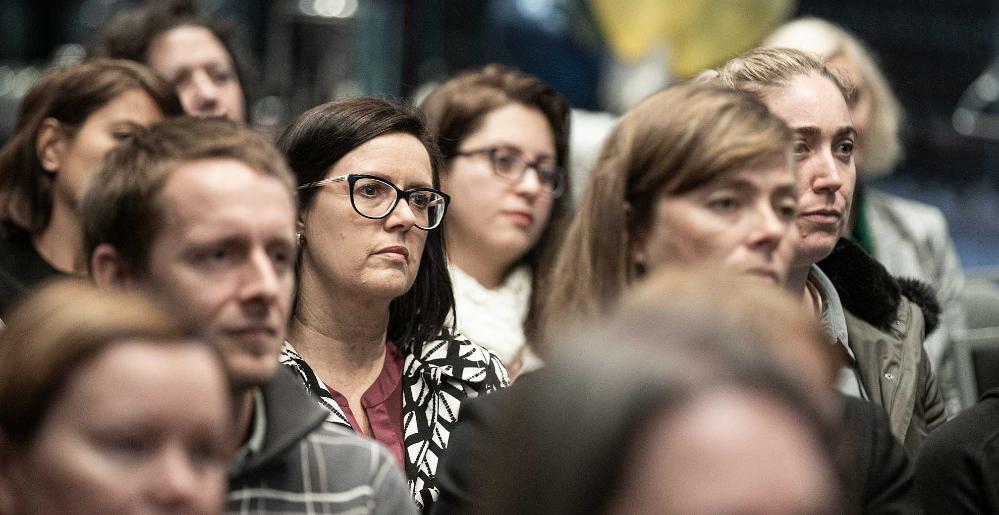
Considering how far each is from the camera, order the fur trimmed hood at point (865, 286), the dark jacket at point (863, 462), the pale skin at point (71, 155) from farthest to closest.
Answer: the pale skin at point (71, 155) < the fur trimmed hood at point (865, 286) < the dark jacket at point (863, 462)

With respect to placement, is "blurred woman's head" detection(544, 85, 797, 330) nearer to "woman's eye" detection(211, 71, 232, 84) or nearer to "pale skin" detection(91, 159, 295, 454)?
"pale skin" detection(91, 159, 295, 454)

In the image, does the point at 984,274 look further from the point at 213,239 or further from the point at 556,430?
the point at 556,430

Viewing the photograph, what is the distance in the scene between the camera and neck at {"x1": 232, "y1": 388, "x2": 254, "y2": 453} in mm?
2059

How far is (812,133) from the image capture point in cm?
291

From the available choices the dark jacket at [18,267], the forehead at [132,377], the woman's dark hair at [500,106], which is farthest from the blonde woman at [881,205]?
the forehead at [132,377]

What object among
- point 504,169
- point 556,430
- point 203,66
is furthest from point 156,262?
point 203,66

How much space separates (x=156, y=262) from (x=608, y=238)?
29.8 inches

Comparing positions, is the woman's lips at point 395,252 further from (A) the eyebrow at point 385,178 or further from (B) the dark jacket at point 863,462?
(B) the dark jacket at point 863,462

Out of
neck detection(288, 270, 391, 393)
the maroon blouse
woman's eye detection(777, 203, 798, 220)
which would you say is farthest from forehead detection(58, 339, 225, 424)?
neck detection(288, 270, 391, 393)

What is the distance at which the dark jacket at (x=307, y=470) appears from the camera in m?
2.06

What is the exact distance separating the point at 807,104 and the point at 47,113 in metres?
2.01

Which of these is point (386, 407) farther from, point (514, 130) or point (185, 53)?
point (185, 53)

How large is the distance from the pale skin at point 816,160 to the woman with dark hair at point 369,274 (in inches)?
28.8

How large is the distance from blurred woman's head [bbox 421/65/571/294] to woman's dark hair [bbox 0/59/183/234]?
77 centimetres
